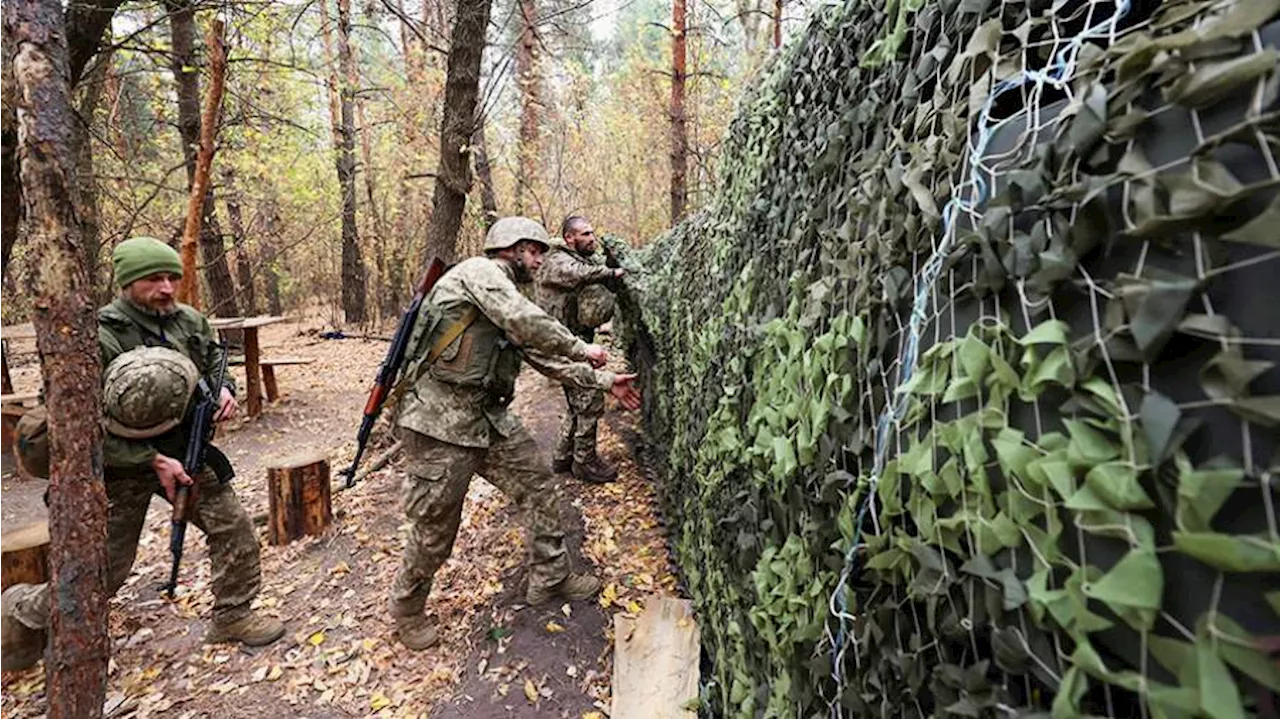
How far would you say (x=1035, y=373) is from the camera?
762 mm

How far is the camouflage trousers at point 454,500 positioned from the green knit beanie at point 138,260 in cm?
157

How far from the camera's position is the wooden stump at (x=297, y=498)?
192 inches

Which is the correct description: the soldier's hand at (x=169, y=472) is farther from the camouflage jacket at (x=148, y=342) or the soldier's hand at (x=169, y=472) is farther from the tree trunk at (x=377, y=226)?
the tree trunk at (x=377, y=226)

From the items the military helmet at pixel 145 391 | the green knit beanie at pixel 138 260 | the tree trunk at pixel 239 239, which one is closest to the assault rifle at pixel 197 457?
the military helmet at pixel 145 391

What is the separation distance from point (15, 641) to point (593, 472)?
149 inches

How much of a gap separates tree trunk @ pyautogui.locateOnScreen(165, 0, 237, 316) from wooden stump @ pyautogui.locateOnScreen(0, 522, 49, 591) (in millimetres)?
4443

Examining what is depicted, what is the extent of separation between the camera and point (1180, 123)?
650 mm

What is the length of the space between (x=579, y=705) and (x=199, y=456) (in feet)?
7.99

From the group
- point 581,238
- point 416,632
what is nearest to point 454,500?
point 416,632

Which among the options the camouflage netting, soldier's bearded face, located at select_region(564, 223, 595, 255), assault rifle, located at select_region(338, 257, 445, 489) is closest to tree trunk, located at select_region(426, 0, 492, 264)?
soldier's bearded face, located at select_region(564, 223, 595, 255)

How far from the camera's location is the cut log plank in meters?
2.92

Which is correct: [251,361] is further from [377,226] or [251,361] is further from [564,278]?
[377,226]

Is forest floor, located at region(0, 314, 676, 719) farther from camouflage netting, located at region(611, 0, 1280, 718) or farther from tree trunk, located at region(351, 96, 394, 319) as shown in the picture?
tree trunk, located at region(351, 96, 394, 319)

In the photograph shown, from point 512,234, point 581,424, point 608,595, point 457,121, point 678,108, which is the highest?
point 678,108
